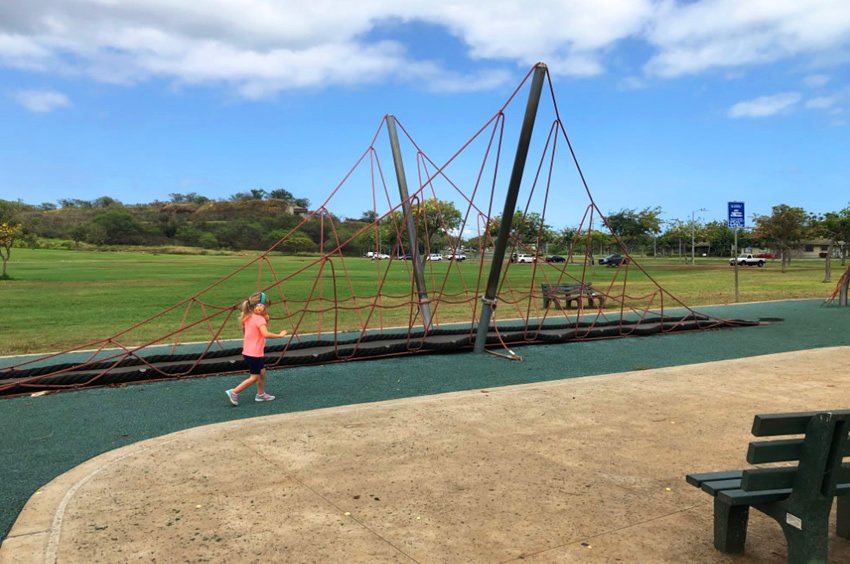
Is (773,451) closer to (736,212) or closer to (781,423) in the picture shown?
(781,423)

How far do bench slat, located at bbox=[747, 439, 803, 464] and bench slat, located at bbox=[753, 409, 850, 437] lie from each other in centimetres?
5

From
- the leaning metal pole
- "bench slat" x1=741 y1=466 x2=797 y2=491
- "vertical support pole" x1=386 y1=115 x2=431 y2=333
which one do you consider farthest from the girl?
"bench slat" x1=741 y1=466 x2=797 y2=491

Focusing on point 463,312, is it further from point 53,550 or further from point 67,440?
point 53,550

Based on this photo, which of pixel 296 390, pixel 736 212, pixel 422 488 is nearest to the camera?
pixel 422 488

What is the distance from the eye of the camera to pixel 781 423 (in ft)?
8.50

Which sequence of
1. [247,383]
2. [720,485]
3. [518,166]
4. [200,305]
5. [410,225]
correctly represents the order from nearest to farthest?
[720,485] → [247,383] → [518,166] → [410,225] → [200,305]

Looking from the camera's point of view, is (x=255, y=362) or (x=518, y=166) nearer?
(x=255, y=362)

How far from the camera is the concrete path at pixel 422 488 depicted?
3.10m

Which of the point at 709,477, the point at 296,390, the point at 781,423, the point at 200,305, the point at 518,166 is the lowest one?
the point at 296,390

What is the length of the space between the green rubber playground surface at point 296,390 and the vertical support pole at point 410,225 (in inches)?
64.7

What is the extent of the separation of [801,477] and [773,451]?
0.70 ft

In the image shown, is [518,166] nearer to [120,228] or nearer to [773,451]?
[773,451]

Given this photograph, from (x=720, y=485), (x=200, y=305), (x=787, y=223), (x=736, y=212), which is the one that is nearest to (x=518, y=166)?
(x=720, y=485)

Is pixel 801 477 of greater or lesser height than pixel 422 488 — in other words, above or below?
above
